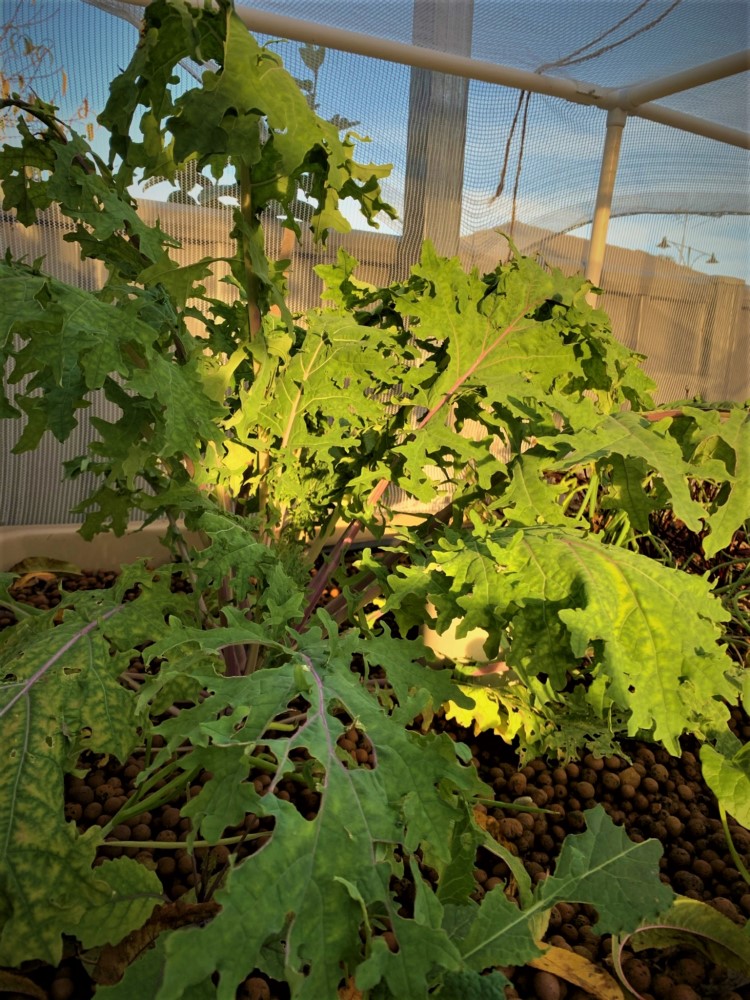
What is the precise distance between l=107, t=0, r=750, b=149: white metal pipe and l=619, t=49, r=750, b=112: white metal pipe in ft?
0.07

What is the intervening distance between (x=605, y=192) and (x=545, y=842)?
190 cm

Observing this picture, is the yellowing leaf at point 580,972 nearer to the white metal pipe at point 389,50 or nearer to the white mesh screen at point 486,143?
the white mesh screen at point 486,143

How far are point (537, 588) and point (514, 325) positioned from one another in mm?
517

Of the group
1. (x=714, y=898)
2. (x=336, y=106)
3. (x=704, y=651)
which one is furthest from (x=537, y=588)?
(x=336, y=106)

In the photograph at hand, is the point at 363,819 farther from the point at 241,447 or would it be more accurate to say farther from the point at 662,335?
the point at 662,335

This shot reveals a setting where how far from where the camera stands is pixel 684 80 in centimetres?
193

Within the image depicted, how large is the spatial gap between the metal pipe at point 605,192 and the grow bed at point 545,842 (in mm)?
1449

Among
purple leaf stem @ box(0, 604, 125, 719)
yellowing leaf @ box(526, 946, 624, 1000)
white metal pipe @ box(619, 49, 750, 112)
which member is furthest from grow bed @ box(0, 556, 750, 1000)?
white metal pipe @ box(619, 49, 750, 112)

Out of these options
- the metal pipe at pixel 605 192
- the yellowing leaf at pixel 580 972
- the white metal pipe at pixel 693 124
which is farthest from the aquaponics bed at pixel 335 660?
the white metal pipe at pixel 693 124

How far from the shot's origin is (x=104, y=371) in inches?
29.6

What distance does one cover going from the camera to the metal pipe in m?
2.16

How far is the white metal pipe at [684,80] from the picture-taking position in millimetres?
1779

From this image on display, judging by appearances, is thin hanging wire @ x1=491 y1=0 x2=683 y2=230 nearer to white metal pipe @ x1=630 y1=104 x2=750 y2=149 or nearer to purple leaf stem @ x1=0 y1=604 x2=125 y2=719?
white metal pipe @ x1=630 y1=104 x2=750 y2=149

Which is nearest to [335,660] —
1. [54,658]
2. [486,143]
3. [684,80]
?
[54,658]
